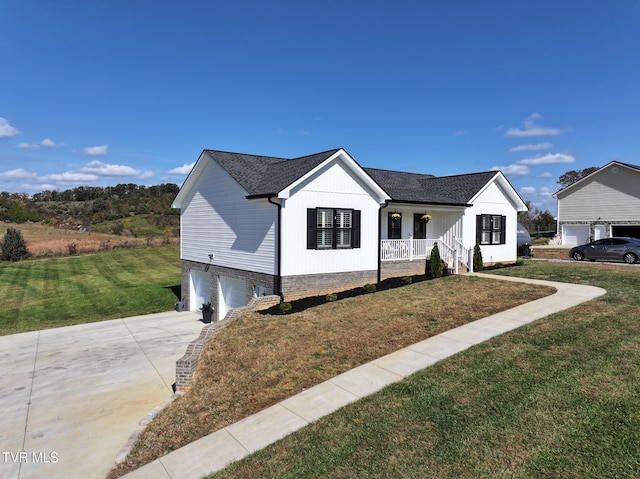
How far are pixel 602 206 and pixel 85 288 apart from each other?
41.8 meters

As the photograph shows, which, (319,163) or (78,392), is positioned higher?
(319,163)

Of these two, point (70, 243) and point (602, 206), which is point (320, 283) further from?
point (70, 243)

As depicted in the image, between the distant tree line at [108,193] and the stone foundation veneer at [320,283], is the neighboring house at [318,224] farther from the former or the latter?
the distant tree line at [108,193]

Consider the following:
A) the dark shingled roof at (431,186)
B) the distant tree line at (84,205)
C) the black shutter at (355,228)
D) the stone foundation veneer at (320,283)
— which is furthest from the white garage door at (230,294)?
the distant tree line at (84,205)

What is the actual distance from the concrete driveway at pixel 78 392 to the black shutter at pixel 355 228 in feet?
25.6

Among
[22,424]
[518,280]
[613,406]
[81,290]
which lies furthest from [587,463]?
[81,290]

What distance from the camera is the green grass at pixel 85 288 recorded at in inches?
830

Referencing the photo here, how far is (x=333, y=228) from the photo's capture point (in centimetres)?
1537

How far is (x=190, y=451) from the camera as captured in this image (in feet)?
20.7

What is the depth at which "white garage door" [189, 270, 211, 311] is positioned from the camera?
68.1ft

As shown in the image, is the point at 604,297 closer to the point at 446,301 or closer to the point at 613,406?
the point at 446,301

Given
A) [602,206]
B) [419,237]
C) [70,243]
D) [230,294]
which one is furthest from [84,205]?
[602,206]

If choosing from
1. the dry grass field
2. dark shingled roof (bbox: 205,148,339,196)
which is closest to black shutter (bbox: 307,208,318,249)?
dark shingled roof (bbox: 205,148,339,196)

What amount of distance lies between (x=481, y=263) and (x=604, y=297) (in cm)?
730
